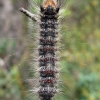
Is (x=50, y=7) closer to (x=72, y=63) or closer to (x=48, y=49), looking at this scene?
(x=48, y=49)

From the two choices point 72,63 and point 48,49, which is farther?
point 72,63

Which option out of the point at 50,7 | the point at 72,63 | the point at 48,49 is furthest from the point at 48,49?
the point at 72,63

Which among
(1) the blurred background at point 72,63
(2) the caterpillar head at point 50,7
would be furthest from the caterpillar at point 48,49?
(1) the blurred background at point 72,63

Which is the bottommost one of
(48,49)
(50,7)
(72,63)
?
(72,63)

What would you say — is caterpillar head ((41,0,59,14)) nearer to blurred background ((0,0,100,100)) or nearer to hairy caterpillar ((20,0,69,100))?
hairy caterpillar ((20,0,69,100))

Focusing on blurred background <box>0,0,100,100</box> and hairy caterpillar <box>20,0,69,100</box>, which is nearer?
hairy caterpillar <box>20,0,69,100</box>

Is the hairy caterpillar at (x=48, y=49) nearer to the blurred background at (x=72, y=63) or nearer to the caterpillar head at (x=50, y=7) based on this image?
the caterpillar head at (x=50, y=7)

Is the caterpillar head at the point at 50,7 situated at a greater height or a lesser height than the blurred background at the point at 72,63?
greater

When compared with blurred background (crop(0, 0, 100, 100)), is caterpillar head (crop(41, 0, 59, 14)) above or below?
above

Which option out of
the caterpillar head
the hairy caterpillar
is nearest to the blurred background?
the hairy caterpillar
